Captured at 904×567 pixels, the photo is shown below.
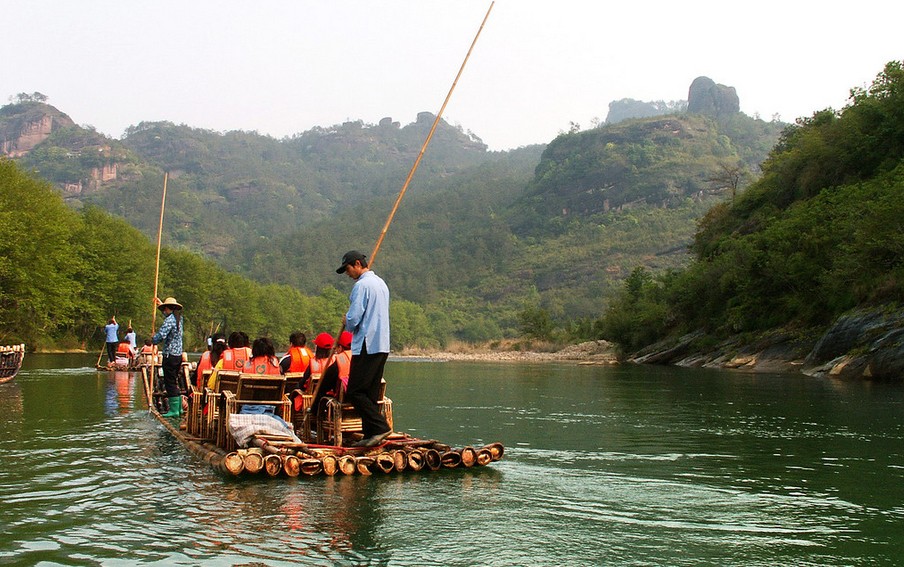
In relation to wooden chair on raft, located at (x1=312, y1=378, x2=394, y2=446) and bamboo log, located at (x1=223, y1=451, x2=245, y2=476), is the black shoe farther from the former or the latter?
bamboo log, located at (x1=223, y1=451, x2=245, y2=476)

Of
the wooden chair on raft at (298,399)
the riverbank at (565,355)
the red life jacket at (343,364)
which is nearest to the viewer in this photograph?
the red life jacket at (343,364)

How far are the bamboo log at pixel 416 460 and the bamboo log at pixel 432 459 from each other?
0.21 feet

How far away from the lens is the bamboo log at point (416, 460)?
35.1ft

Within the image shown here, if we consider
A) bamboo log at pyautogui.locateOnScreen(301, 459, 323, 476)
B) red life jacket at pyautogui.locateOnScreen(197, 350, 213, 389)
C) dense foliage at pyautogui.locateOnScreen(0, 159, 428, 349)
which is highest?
dense foliage at pyautogui.locateOnScreen(0, 159, 428, 349)

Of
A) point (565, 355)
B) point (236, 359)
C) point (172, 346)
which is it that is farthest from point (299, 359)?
point (565, 355)

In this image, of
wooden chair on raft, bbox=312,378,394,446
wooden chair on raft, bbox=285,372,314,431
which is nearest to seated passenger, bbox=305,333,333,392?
wooden chair on raft, bbox=285,372,314,431

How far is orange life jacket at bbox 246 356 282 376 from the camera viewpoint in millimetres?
12594

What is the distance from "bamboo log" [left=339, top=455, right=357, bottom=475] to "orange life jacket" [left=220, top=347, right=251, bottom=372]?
11.1 feet

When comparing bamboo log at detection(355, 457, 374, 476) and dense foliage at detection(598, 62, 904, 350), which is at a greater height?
dense foliage at detection(598, 62, 904, 350)

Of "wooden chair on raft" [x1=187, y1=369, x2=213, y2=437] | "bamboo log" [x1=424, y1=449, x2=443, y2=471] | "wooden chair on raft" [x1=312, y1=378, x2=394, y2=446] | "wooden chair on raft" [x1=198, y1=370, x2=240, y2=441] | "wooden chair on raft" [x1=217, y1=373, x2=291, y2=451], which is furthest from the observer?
"wooden chair on raft" [x1=187, y1=369, x2=213, y2=437]

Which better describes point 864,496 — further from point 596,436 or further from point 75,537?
point 75,537

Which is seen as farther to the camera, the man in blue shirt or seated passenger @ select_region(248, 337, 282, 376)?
seated passenger @ select_region(248, 337, 282, 376)

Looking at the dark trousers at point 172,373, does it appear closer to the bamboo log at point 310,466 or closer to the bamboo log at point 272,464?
the bamboo log at point 272,464

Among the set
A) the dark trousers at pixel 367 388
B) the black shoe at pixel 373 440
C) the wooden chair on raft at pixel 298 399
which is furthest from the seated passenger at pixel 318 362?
the black shoe at pixel 373 440
